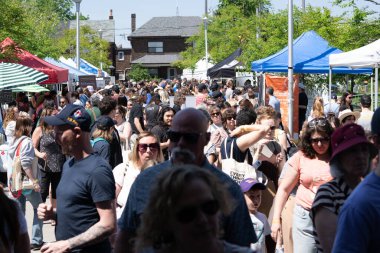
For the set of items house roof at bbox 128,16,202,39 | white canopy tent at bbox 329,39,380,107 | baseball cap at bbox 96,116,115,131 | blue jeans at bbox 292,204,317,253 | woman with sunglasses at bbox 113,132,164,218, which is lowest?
blue jeans at bbox 292,204,317,253

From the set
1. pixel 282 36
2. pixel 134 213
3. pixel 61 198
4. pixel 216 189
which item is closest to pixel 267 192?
pixel 61 198

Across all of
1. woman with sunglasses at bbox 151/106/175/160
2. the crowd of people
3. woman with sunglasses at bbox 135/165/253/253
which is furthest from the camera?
woman with sunglasses at bbox 151/106/175/160

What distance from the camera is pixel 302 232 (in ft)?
21.5

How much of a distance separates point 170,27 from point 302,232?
10619cm

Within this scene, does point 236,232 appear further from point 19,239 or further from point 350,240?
point 19,239

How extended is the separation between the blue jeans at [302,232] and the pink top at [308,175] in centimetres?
7

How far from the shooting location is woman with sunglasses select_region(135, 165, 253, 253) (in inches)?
110

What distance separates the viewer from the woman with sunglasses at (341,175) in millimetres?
4551

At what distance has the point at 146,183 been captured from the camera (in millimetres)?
4105

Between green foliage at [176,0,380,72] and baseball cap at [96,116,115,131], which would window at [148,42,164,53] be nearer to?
green foliage at [176,0,380,72]

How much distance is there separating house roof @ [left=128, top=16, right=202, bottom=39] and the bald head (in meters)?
106

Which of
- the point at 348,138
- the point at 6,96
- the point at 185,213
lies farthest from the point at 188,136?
the point at 6,96

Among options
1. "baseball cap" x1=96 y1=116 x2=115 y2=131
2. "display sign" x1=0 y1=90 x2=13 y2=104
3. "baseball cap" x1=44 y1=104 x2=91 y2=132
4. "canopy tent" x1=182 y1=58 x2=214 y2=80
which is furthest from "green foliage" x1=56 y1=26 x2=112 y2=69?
"baseball cap" x1=44 y1=104 x2=91 y2=132

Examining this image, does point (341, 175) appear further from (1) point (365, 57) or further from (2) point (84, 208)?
(1) point (365, 57)
